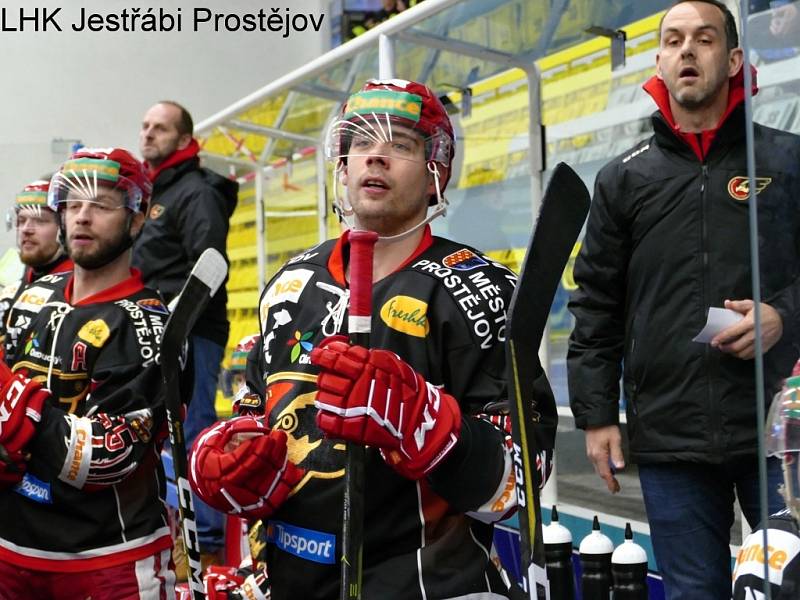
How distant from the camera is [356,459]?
1490mm

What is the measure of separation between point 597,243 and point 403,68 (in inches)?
66.4

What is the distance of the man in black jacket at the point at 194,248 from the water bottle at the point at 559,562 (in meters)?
1.47

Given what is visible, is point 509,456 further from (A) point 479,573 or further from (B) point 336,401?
(B) point 336,401

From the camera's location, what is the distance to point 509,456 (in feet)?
5.23

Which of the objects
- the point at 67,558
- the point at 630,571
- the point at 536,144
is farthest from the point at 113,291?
the point at 536,144

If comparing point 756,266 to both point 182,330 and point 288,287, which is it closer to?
point 288,287

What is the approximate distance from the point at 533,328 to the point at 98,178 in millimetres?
1510

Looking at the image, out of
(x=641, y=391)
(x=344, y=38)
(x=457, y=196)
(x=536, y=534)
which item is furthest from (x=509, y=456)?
(x=344, y=38)

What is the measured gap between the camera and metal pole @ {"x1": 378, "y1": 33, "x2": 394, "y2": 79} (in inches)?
144

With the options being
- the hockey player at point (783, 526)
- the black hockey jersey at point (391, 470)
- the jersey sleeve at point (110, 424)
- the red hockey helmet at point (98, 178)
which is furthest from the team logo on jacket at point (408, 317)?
the red hockey helmet at point (98, 178)

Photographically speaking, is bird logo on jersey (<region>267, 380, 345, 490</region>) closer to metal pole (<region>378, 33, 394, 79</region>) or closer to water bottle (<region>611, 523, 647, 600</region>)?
water bottle (<region>611, 523, 647, 600</region>)

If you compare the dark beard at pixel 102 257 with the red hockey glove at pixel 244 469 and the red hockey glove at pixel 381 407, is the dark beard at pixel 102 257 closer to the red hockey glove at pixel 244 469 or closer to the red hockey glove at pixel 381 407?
the red hockey glove at pixel 244 469

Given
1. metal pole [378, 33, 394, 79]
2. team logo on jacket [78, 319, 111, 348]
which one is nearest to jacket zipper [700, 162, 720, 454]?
team logo on jacket [78, 319, 111, 348]

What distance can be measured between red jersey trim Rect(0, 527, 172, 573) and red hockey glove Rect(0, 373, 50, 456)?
10.1 inches
